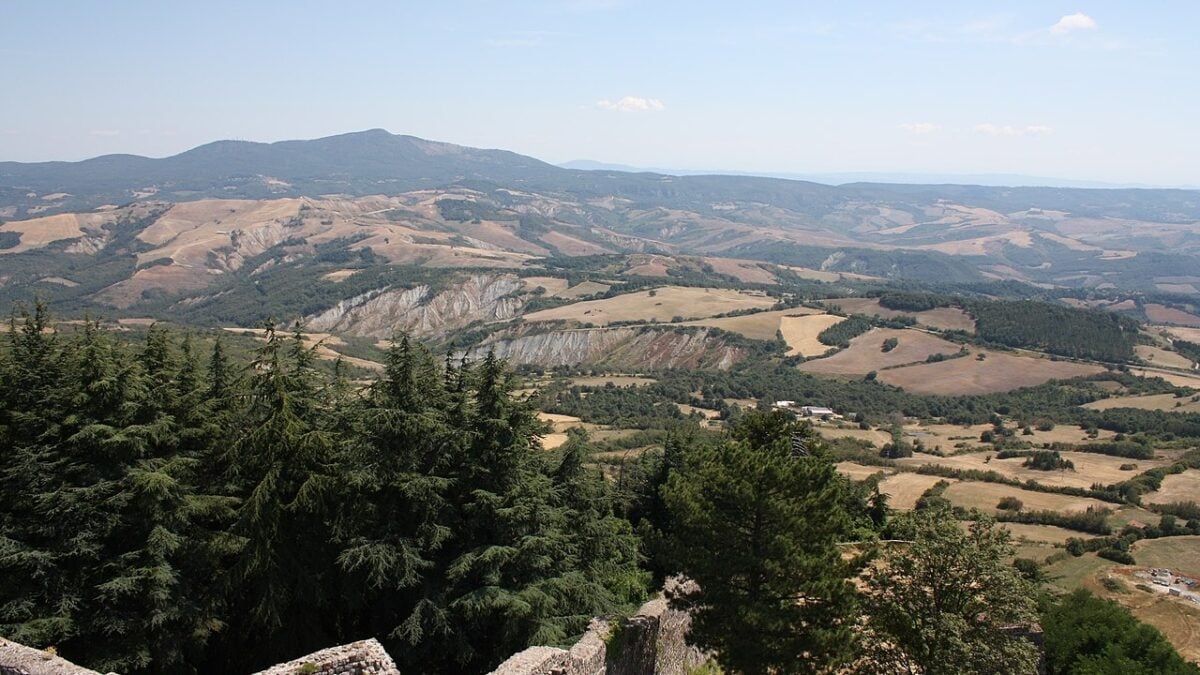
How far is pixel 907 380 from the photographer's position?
449 feet

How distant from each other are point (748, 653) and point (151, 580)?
14869 mm

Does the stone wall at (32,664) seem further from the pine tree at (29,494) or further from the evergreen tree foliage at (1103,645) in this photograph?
the evergreen tree foliage at (1103,645)

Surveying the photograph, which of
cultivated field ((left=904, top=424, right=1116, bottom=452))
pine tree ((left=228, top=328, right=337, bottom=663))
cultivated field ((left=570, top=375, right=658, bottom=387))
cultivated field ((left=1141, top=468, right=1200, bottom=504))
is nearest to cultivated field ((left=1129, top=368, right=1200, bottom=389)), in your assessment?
cultivated field ((left=904, top=424, right=1116, bottom=452))

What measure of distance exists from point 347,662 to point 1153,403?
451ft

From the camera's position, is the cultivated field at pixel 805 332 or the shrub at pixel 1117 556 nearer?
the shrub at pixel 1117 556

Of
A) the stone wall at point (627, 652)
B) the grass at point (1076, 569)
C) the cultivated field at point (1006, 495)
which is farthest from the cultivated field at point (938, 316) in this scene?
the stone wall at point (627, 652)

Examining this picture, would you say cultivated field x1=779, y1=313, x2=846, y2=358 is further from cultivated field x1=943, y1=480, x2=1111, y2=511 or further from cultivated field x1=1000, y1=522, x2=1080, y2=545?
cultivated field x1=1000, y1=522, x2=1080, y2=545

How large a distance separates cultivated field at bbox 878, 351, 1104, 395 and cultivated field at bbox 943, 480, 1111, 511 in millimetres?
63527

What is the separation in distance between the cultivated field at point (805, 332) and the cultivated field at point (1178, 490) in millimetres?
84648

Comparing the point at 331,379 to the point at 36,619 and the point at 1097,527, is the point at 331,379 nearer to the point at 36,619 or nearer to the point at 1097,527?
the point at 36,619

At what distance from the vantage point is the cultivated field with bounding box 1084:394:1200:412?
362 feet

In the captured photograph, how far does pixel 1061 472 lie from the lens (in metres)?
75.6

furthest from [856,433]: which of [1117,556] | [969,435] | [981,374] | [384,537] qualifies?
[384,537]

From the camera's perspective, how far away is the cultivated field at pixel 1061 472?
7312 cm
